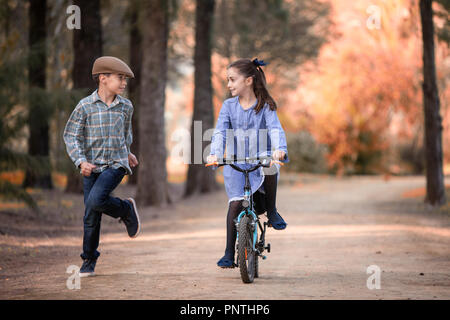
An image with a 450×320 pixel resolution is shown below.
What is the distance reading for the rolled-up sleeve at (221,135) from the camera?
21.4 ft

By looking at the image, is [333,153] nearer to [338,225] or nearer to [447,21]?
[447,21]

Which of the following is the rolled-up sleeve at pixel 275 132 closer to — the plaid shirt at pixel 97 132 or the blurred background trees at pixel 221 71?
the plaid shirt at pixel 97 132

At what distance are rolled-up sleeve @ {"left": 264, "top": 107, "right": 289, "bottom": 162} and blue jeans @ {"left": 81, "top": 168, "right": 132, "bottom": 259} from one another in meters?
1.47

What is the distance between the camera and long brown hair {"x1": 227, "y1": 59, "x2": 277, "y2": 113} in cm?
678

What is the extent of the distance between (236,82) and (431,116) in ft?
35.8

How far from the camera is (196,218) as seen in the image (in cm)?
1520

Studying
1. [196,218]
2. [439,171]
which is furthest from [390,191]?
[196,218]

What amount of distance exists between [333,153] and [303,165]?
1969 mm

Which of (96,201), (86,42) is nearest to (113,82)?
(96,201)

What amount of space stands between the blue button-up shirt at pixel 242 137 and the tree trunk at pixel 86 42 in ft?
28.4

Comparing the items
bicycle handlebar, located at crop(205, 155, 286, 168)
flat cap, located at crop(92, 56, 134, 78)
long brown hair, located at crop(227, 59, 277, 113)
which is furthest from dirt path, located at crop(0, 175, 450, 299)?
flat cap, located at crop(92, 56, 134, 78)

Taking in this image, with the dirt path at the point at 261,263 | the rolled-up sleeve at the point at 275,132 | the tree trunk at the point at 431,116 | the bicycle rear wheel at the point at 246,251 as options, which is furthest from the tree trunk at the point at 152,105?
the bicycle rear wheel at the point at 246,251

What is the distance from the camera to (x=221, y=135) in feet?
21.9
